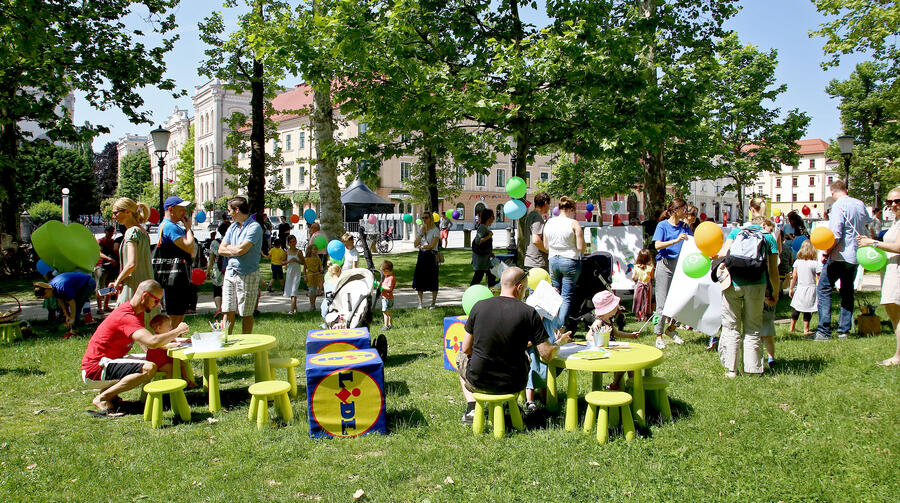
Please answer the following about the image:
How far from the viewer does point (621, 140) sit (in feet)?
36.1

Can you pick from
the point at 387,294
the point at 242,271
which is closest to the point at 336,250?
the point at 387,294

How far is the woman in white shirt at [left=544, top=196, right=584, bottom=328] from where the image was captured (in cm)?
764

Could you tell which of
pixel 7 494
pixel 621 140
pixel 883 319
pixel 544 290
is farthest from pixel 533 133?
pixel 7 494

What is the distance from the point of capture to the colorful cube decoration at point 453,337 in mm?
6219

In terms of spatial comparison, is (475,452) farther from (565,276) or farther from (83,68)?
(83,68)

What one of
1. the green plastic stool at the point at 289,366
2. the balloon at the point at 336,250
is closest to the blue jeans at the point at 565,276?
the balloon at the point at 336,250

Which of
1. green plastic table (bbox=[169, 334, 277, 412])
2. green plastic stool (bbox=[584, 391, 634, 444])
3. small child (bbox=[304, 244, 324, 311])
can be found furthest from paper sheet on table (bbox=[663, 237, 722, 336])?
small child (bbox=[304, 244, 324, 311])

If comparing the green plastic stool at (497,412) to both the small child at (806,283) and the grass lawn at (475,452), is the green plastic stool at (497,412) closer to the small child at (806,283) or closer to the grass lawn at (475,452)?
the grass lawn at (475,452)

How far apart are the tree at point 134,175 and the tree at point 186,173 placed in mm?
12121

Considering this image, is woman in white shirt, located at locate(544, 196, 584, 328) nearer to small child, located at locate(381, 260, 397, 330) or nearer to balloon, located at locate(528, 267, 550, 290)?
balloon, located at locate(528, 267, 550, 290)

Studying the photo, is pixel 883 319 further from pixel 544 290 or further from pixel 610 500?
pixel 610 500

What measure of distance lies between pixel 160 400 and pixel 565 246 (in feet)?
16.0

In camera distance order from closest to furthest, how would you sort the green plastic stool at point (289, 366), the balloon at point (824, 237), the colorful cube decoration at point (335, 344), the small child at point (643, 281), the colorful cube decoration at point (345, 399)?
the colorful cube decoration at point (345, 399) < the green plastic stool at point (289, 366) < the colorful cube decoration at point (335, 344) < the balloon at point (824, 237) < the small child at point (643, 281)

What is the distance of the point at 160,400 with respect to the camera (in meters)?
5.05
